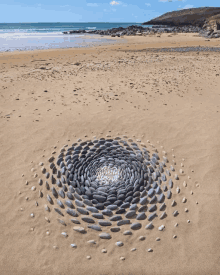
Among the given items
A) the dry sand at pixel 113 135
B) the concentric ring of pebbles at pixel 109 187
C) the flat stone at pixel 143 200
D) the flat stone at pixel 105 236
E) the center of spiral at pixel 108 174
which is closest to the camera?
the dry sand at pixel 113 135

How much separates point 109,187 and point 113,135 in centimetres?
225

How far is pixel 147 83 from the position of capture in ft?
34.0

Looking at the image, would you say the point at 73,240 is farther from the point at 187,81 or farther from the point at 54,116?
the point at 187,81

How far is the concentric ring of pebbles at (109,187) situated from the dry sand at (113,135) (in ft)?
0.46

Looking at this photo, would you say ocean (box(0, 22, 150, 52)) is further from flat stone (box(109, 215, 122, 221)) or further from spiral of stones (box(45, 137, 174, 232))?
flat stone (box(109, 215, 122, 221))

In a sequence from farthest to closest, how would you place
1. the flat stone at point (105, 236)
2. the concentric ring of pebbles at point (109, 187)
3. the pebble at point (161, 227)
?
the concentric ring of pebbles at point (109, 187), the pebble at point (161, 227), the flat stone at point (105, 236)

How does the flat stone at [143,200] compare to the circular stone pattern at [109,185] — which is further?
the flat stone at [143,200]

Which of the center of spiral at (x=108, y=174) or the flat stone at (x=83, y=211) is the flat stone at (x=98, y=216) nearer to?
the flat stone at (x=83, y=211)

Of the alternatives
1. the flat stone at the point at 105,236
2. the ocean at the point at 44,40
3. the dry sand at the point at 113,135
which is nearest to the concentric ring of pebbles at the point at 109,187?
the flat stone at the point at 105,236

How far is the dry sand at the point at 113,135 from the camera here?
3357 millimetres

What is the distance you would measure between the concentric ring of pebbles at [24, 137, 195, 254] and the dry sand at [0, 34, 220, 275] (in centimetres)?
14

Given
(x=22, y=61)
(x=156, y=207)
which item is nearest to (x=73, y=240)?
(x=156, y=207)

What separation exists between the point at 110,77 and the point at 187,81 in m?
4.38

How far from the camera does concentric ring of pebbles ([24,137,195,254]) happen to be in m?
3.83
